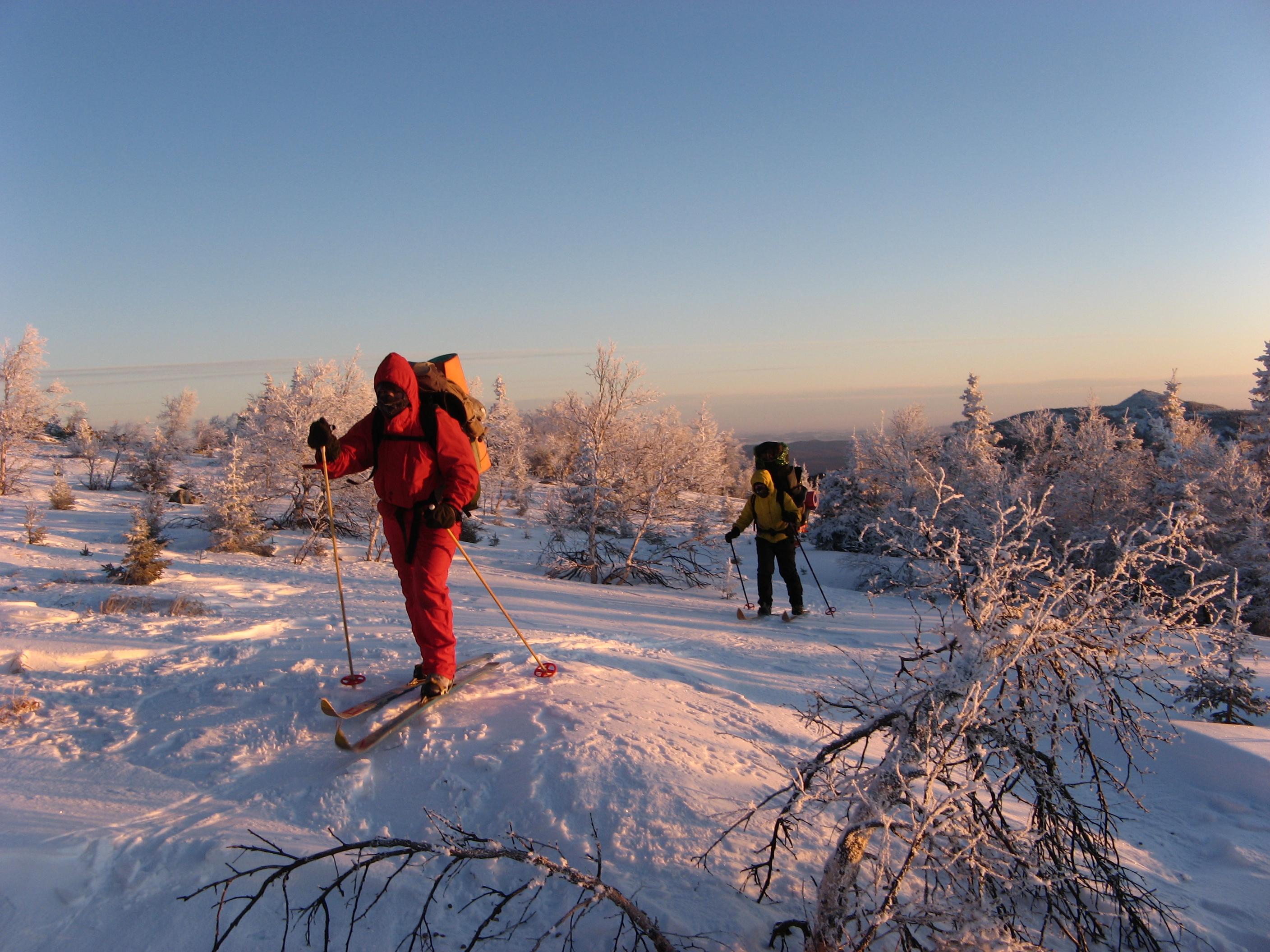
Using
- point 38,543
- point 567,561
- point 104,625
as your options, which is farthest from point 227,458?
point 104,625

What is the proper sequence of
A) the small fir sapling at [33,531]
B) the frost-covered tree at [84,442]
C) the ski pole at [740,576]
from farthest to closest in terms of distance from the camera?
the frost-covered tree at [84,442] → the small fir sapling at [33,531] → the ski pole at [740,576]

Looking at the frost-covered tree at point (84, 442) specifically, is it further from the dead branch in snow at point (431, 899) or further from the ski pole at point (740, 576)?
the dead branch in snow at point (431, 899)

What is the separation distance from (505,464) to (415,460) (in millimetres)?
25998

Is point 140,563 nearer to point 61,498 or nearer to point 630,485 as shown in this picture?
point 630,485

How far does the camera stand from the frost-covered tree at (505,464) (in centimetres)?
2775

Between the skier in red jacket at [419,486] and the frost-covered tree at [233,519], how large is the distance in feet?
29.1

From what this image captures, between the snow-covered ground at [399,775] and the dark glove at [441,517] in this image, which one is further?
the dark glove at [441,517]

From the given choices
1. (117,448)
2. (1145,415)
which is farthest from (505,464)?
(1145,415)

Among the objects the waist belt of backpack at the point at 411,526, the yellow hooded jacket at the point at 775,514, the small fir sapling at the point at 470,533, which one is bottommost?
the small fir sapling at the point at 470,533

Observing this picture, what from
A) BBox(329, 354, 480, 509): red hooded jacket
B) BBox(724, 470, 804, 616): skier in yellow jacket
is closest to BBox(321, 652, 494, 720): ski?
BBox(329, 354, 480, 509): red hooded jacket

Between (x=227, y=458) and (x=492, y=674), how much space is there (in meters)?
14.7

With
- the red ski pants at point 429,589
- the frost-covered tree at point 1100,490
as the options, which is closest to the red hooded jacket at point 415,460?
the red ski pants at point 429,589

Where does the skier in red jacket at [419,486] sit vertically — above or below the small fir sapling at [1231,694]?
above

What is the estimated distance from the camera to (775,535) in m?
8.26
